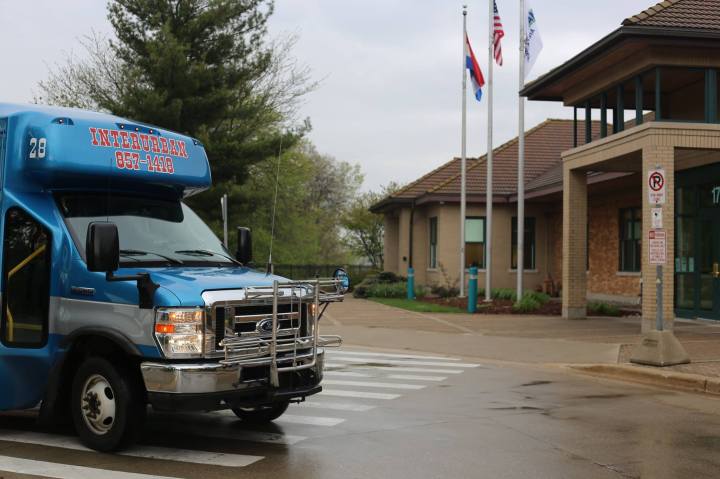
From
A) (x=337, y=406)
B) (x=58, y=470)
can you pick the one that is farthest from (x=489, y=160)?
(x=58, y=470)

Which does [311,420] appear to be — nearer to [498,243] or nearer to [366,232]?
[498,243]

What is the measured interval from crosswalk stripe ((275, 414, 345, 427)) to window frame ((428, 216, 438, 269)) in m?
24.8

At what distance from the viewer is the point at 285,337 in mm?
7383

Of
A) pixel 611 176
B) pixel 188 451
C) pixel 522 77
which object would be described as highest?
pixel 522 77

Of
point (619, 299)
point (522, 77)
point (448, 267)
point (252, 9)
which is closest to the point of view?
point (522, 77)

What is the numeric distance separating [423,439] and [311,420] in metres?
1.45

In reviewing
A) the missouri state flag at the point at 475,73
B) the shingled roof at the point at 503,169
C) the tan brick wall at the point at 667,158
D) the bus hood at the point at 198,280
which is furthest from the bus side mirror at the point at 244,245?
the shingled roof at the point at 503,169

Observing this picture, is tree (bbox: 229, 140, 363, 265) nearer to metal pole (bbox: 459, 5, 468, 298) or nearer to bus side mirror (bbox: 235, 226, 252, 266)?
metal pole (bbox: 459, 5, 468, 298)

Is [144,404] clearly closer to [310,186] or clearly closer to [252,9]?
[252,9]

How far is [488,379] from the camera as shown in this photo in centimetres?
1208

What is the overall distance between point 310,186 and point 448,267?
1512 inches

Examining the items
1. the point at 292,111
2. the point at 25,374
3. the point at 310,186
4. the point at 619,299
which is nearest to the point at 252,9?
the point at 292,111

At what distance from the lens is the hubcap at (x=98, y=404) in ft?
23.0

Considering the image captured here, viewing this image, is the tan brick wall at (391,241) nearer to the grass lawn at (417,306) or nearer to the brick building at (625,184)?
the brick building at (625,184)
